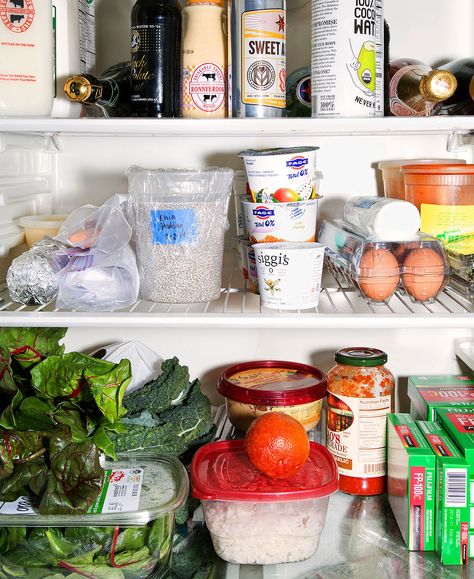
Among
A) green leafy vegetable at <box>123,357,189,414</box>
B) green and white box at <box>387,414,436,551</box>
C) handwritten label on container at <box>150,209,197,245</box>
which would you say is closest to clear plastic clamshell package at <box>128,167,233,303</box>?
handwritten label on container at <box>150,209,197,245</box>

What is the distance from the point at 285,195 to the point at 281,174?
38mm

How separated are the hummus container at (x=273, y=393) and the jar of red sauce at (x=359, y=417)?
1.6 inches

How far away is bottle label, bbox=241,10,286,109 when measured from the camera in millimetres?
1304

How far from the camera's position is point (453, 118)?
1.23m

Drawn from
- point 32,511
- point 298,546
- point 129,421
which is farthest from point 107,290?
point 298,546

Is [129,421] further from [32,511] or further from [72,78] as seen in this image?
[72,78]

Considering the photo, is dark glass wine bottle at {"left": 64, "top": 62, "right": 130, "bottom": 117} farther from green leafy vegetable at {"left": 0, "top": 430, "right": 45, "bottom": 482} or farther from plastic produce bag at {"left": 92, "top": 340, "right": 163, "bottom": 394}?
green leafy vegetable at {"left": 0, "top": 430, "right": 45, "bottom": 482}

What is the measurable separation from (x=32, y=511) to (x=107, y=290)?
0.39 m

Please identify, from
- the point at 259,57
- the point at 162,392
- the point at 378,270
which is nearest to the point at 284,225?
the point at 378,270

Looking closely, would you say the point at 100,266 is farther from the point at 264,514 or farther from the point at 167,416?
the point at 264,514

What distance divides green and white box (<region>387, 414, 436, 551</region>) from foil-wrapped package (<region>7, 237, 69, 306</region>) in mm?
683

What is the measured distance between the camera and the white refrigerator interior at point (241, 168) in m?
1.51

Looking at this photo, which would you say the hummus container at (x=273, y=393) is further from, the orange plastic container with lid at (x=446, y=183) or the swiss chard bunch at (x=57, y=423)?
the orange plastic container with lid at (x=446, y=183)

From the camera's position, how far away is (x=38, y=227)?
149 centimetres
